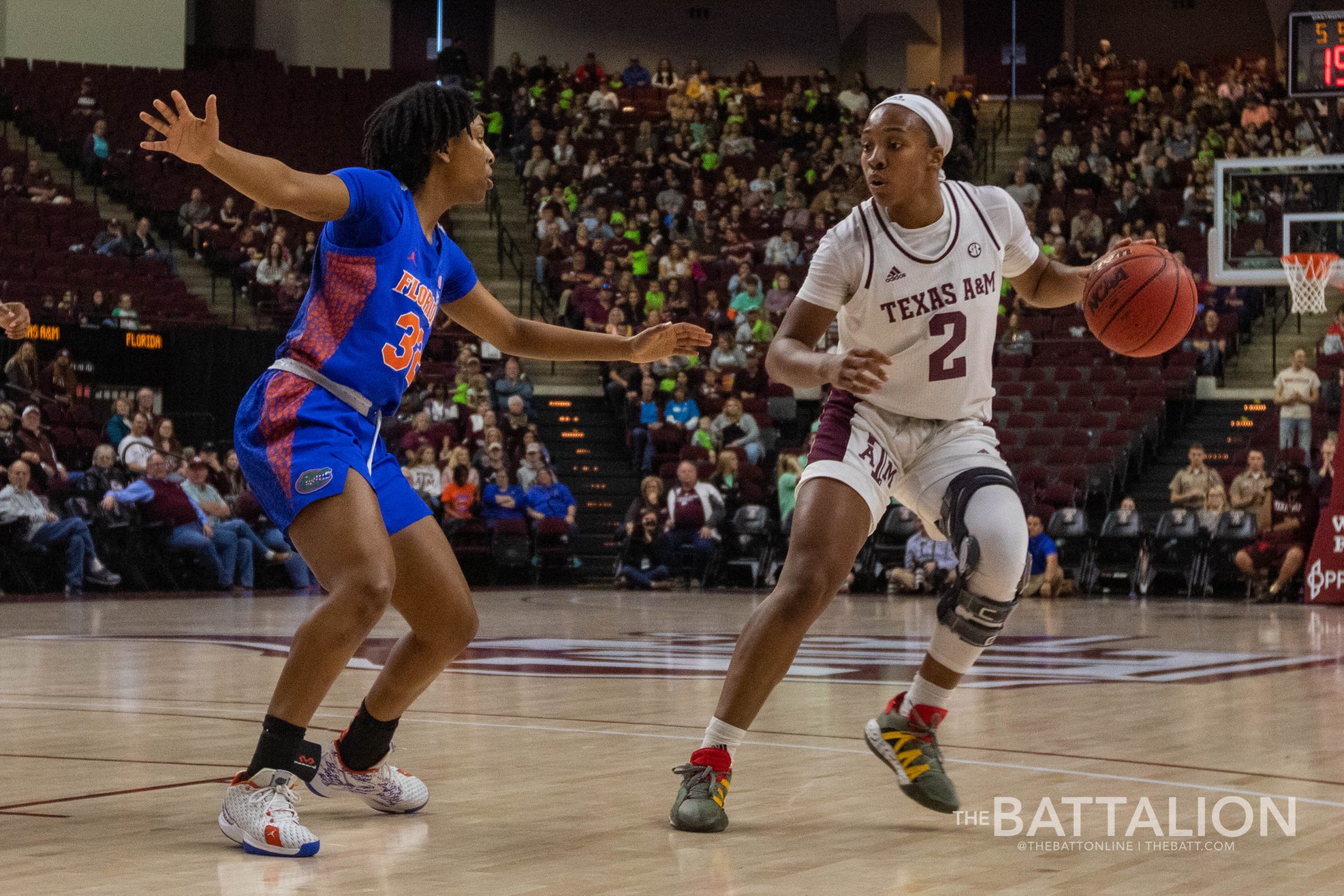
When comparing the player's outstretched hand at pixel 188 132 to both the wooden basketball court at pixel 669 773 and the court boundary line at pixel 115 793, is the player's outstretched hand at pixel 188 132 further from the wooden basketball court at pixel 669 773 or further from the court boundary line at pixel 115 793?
the court boundary line at pixel 115 793

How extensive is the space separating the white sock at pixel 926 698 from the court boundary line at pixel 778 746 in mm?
455

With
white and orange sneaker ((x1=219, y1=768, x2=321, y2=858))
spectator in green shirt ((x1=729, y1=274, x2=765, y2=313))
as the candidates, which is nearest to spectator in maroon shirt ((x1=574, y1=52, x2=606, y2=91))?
spectator in green shirt ((x1=729, y1=274, x2=765, y2=313))

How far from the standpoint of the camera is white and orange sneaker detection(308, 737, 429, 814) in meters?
4.10

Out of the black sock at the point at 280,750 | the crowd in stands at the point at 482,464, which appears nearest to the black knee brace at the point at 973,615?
the black sock at the point at 280,750

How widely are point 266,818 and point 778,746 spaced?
2.08 metres

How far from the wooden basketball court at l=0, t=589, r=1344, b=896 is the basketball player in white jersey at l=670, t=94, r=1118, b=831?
13.5 inches

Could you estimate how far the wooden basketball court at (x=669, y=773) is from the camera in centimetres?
331

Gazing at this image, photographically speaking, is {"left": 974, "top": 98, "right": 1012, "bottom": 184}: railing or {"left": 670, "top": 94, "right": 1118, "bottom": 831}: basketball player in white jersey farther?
{"left": 974, "top": 98, "right": 1012, "bottom": 184}: railing

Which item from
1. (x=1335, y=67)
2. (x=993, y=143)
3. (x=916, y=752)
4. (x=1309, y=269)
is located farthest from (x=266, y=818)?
(x=993, y=143)

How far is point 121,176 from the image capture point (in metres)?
21.4

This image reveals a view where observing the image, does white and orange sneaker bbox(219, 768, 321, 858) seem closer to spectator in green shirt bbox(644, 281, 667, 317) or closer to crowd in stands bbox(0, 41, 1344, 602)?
crowd in stands bbox(0, 41, 1344, 602)

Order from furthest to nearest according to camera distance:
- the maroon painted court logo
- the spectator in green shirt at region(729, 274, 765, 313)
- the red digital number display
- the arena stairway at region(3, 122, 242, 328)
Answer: the arena stairway at region(3, 122, 242, 328)
the spectator in green shirt at region(729, 274, 765, 313)
the red digital number display
the maroon painted court logo

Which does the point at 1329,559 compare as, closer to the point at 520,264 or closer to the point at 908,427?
the point at 908,427

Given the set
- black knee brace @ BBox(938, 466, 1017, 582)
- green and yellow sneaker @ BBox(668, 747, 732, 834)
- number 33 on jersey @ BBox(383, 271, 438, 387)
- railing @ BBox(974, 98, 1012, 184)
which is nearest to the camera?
green and yellow sneaker @ BBox(668, 747, 732, 834)
